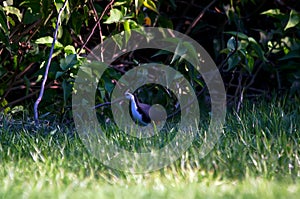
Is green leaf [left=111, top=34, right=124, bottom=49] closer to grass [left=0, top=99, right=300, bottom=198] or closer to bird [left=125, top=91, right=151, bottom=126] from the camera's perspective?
bird [left=125, top=91, right=151, bottom=126]

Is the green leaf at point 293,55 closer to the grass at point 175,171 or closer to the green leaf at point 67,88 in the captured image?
the grass at point 175,171

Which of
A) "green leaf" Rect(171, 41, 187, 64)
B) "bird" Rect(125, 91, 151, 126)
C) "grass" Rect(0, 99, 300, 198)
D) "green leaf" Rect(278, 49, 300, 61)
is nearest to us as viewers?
"grass" Rect(0, 99, 300, 198)

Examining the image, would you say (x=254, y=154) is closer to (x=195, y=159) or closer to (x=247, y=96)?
(x=195, y=159)

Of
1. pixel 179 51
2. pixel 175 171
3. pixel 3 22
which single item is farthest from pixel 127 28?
pixel 175 171

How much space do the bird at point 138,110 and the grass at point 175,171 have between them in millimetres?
908

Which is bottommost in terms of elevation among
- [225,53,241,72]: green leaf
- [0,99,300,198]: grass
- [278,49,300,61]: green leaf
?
[0,99,300,198]: grass

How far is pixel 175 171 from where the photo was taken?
11.3 feet

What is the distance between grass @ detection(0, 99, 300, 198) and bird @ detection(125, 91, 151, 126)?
0.91m

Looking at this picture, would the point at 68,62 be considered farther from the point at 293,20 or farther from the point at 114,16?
the point at 293,20

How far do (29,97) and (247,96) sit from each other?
2065 millimetres

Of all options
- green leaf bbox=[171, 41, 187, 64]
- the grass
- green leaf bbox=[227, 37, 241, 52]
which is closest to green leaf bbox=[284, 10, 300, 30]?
green leaf bbox=[227, 37, 241, 52]

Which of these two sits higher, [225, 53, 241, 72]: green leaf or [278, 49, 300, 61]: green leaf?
[225, 53, 241, 72]: green leaf

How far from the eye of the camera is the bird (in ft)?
17.0

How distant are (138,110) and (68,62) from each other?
81cm
